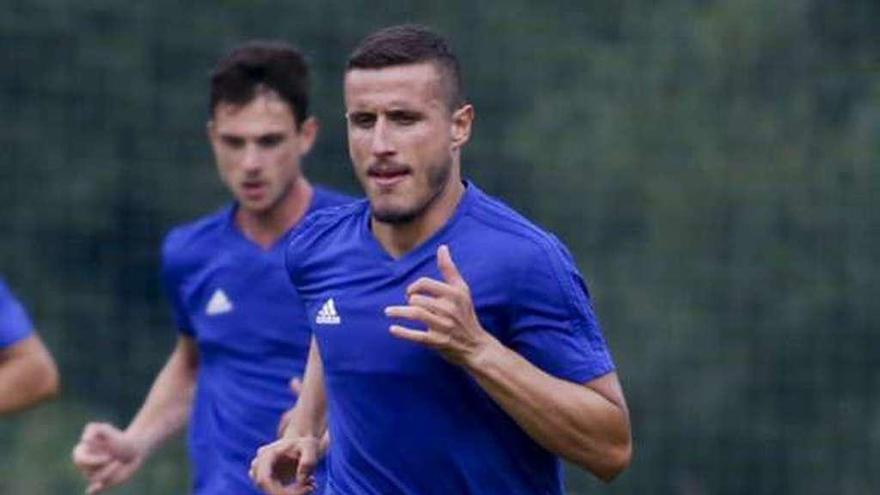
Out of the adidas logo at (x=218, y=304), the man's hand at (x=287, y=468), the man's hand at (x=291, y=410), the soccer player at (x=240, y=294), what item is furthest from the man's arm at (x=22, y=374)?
the man's hand at (x=287, y=468)

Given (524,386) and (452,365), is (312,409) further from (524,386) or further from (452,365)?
(524,386)

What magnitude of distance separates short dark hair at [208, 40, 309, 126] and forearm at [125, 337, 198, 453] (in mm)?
645

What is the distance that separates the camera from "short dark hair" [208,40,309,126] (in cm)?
686

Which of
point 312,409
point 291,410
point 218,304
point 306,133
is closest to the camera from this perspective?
point 312,409

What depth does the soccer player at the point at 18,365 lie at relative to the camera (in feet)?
20.1

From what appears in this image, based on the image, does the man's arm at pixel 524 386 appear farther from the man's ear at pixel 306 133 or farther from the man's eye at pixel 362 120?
the man's ear at pixel 306 133

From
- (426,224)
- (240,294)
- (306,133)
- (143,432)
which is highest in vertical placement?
(426,224)

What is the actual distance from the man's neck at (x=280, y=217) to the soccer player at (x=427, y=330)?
1671 mm

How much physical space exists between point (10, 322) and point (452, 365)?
5.47 feet

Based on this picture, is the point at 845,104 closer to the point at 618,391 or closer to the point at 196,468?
the point at 196,468

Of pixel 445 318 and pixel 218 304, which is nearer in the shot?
A: pixel 445 318

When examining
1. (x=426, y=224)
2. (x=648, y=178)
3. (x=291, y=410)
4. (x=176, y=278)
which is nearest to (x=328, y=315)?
(x=426, y=224)

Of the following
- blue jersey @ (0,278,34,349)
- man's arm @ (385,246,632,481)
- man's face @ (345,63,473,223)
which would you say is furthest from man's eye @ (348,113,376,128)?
blue jersey @ (0,278,34,349)

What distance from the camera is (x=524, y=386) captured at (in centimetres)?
459
